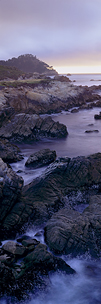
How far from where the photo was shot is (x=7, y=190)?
9.84 meters

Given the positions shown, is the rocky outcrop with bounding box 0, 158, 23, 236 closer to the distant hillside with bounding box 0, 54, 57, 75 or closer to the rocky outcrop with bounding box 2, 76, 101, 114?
the rocky outcrop with bounding box 2, 76, 101, 114

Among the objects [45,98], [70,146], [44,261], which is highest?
[45,98]

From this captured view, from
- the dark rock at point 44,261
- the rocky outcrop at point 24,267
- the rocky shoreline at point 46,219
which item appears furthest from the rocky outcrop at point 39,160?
the dark rock at point 44,261

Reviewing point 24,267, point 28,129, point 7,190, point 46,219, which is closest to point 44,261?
point 24,267

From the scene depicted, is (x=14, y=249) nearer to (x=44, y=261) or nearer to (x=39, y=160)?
(x=44, y=261)

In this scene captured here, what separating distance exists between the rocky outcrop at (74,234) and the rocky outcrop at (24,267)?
2.29 ft

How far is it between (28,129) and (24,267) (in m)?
18.6

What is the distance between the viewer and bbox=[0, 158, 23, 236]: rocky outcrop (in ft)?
31.7

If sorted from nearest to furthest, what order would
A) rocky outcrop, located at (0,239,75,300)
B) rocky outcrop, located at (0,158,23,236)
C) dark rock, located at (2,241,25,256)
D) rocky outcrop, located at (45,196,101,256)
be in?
rocky outcrop, located at (0,239,75,300) < dark rock, located at (2,241,25,256) < rocky outcrop, located at (45,196,101,256) < rocky outcrop, located at (0,158,23,236)

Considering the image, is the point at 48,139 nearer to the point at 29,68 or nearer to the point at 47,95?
the point at 47,95

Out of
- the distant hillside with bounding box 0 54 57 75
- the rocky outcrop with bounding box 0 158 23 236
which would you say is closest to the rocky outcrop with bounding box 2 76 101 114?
the rocky outcrop with bounding box 0 158 23 236

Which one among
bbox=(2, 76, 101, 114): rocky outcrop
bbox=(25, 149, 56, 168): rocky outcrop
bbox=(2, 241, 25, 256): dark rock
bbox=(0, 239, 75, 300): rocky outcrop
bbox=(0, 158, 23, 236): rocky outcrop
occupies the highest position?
bbox=(2, 76, 101, 114): rocky outcrop

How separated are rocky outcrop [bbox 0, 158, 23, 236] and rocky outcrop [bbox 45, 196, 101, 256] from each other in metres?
1.79

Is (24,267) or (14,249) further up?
(14,249)
